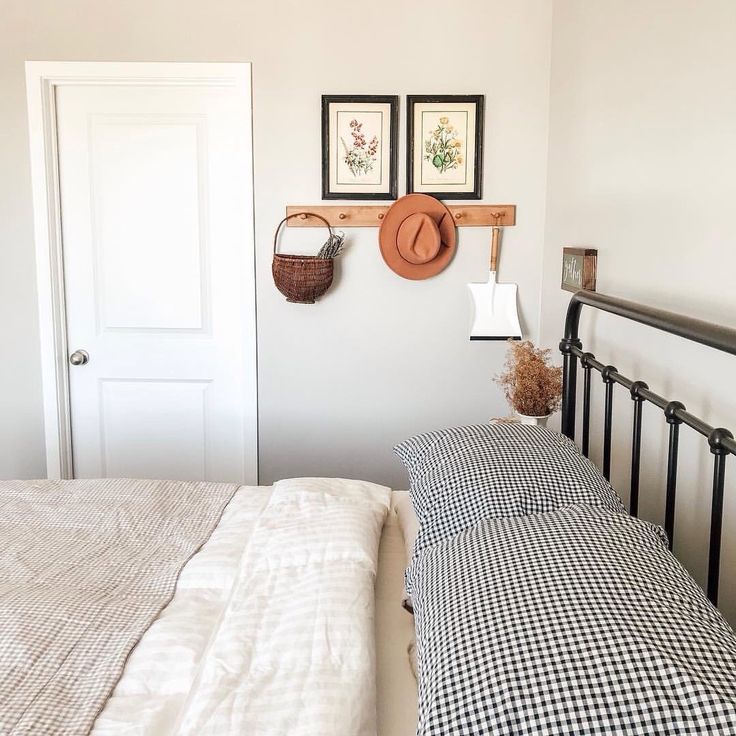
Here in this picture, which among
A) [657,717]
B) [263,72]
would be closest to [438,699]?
[657,717]

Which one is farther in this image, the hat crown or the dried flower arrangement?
the hat crown

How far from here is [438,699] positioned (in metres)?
0.95

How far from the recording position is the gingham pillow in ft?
4.76

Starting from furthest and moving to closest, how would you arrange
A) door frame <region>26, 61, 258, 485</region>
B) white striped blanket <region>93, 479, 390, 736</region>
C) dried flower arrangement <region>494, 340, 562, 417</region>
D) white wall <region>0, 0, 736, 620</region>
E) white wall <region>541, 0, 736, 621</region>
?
door frame <region>26, 61, 258, 485</region>
white wall <region>0, 0, 736, 620</region>
dried flower arrangement <region>494, 340, 562, 417</region>
white wall <region>541, 0, 736, 621</region>
white striped blanket <region>93, 479, 390, 736</region>

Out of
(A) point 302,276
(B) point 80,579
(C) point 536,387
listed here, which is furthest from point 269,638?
(A) point 302,276

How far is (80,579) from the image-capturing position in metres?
1.46

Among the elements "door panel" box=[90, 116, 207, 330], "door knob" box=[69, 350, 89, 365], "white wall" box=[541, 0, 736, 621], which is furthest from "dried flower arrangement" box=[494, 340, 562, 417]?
"door knob" box=[69, 350, 89, 365]

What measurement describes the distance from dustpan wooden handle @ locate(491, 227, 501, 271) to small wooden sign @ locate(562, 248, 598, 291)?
35 cm

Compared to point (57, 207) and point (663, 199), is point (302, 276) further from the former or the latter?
point (663, 199)

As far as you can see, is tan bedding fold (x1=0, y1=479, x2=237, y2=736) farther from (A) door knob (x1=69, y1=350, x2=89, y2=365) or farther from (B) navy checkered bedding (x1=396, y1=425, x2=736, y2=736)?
(A) door knob (x1=69, y1=350, x2=89, y2=365)

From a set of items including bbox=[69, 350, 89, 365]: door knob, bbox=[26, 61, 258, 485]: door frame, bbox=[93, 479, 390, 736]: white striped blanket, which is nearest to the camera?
bbox=[93, 479, 390, 736]: white striped blanket

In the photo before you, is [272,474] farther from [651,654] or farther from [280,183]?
[651,654]

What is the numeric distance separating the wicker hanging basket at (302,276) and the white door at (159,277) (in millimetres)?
169

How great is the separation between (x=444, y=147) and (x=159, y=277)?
45.3 inches
